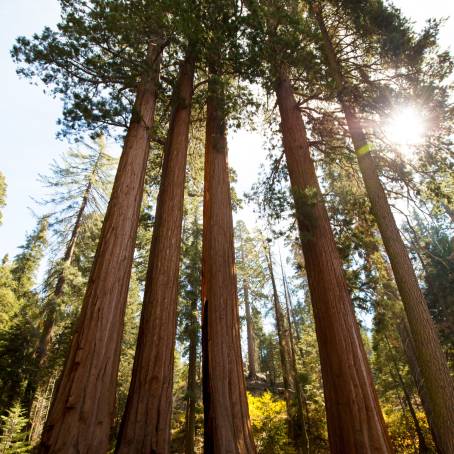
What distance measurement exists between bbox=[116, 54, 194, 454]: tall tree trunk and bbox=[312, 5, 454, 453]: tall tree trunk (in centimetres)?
404

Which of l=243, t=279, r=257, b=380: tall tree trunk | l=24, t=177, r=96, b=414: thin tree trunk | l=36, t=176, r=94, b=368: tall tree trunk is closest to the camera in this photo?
l=24, t=177, r=96, b=414: thin tree trunk

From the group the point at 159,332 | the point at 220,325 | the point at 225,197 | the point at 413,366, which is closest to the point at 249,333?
the point at 413,366

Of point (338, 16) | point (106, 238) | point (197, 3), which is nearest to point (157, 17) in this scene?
point (197, 3)

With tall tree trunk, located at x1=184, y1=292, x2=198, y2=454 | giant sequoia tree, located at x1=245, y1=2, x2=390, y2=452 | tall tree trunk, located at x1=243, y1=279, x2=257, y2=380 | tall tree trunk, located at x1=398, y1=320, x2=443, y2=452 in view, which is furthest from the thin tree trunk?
tall tree trunk, located at x1=398, y1=320, x2=443, y2=452

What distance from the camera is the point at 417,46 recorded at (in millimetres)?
6629

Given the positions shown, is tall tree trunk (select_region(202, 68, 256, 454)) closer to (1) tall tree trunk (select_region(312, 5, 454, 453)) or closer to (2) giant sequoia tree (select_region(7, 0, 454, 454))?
(2) giant sequoia tree (select_region(7, 0, 454, 454))

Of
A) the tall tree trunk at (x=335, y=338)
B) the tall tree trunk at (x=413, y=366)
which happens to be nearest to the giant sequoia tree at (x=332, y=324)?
the tall tree trunk at (x=335, y=338)

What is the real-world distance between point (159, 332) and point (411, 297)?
14.6 ft

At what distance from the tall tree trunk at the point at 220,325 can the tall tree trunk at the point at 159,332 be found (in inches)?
19.5

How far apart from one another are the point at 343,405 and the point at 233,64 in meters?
6.72

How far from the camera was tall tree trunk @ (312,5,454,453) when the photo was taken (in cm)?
434

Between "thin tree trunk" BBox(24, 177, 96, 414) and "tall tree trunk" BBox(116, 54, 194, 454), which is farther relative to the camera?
"thin tree trunk" BBox(24, 177, 96, 414)

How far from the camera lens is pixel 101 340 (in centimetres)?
310

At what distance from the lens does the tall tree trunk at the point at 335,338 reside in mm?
3282
